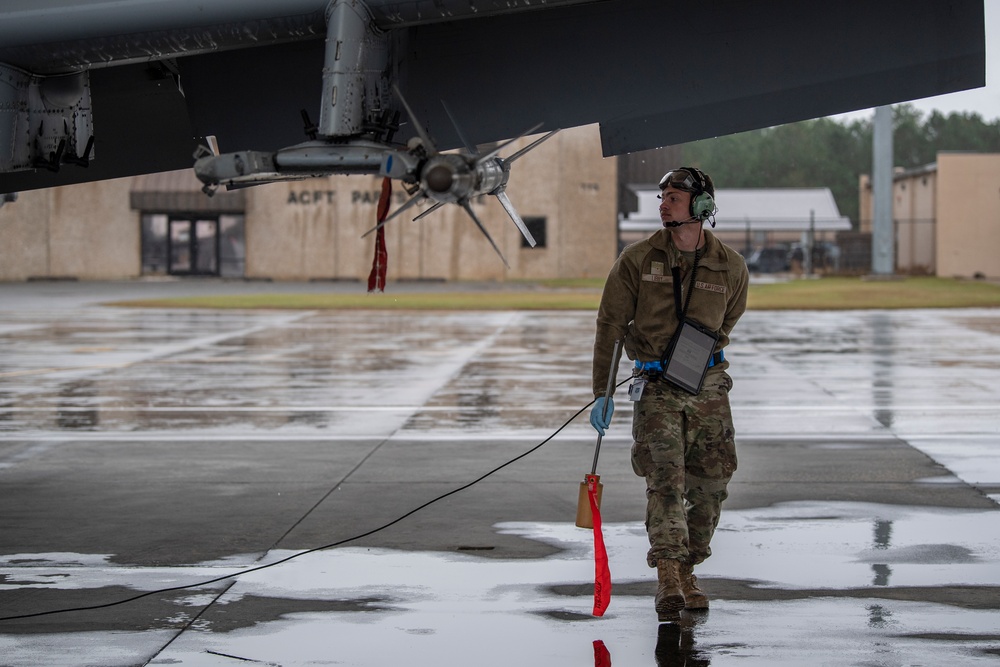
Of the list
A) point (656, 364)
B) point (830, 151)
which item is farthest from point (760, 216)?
point (656, 364)

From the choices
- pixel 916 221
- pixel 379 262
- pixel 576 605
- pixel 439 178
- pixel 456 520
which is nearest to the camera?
pixel 439 178

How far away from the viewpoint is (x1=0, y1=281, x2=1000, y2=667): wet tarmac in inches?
240

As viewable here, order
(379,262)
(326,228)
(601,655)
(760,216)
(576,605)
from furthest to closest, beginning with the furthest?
(760,216), (326,228), (576,605), (379,262), (601,655)

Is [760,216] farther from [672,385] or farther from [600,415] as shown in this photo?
[600,415]

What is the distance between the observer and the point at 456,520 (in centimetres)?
891

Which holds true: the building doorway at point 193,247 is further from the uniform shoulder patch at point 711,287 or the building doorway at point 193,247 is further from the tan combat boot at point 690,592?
the tan combat boot at point 690,592

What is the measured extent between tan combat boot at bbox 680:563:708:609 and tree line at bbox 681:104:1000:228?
11470 cm

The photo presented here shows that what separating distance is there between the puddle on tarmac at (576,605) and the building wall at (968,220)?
5293 centimetres

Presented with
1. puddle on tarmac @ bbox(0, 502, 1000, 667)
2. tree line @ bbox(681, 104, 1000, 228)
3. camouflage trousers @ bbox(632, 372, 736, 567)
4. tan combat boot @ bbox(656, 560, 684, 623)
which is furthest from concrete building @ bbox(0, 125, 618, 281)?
tree line @ bbox(681, 104, 1000, 228)

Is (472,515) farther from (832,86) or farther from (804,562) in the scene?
(832,86)

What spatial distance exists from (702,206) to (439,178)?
1.97 meters

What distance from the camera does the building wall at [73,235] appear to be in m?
52.5

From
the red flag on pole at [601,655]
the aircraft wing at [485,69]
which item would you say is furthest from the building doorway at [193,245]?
the red flag on pole at [601,655]

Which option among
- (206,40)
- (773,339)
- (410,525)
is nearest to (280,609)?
(410,525)
